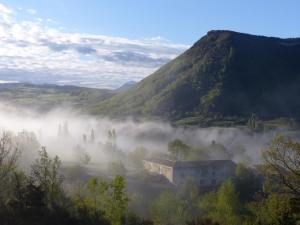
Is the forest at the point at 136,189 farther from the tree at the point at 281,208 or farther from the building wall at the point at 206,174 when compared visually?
the building wall at the point at 206,174

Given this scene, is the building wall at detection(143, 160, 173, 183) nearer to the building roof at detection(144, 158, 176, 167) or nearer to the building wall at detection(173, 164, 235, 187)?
the building roof at detection(144, 158, 176, 167)

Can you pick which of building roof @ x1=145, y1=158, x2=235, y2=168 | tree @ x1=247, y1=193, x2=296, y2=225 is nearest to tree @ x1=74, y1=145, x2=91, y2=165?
building roof @ x1=145, y1=158, x2=235, y2=168

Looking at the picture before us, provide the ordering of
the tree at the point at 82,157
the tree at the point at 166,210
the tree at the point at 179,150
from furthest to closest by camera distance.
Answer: the tree at the point at 179,150 → the tree at the point at 82,157 → the tree at the point at 166,210

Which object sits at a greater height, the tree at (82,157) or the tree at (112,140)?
the tree at (112,140)

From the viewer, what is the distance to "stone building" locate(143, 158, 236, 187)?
107812 mm

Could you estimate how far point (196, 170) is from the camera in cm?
11019

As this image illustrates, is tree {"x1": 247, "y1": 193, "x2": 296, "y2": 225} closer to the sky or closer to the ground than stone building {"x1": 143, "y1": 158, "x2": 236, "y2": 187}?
closer to the sky

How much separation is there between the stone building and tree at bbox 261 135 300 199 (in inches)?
3116

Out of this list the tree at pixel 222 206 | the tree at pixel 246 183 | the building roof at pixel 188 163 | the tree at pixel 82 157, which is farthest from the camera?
the tree at pixel 82 157

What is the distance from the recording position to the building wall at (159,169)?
108 meters

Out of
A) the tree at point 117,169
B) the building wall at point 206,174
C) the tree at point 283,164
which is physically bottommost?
the building wall at point 206,174

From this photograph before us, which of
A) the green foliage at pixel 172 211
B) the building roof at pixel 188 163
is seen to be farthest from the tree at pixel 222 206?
the building roof at pixel 188 163

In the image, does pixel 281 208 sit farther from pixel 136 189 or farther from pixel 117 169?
pixel 117 169

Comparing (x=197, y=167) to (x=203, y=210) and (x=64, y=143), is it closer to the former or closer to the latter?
(x=203, y=210)
